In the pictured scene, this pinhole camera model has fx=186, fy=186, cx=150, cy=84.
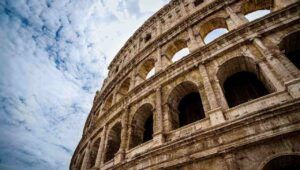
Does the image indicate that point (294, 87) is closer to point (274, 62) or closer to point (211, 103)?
point (274, 62)

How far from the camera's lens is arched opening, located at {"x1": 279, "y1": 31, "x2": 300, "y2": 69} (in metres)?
6.83

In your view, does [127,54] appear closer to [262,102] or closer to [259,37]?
[259,37]

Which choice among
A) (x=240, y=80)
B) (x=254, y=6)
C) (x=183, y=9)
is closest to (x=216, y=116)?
(x=240, y=80)

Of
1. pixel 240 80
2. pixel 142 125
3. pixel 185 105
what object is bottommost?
pixel 142 125

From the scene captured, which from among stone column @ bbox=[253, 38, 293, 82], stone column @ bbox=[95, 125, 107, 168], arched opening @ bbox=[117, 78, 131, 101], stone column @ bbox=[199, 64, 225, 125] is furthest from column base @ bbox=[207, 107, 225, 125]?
arched opening @ bbox=[117, 78, 131, 101]

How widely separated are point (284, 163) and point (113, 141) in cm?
810

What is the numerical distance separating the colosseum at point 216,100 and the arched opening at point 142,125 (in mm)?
53

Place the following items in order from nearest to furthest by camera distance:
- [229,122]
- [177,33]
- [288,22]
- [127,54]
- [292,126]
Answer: [292,126], [229,122], [288,22], [177,33], [127,54]

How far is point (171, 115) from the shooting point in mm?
8062

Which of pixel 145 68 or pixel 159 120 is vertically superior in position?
pixel 145 68

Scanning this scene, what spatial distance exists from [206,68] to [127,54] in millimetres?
9847

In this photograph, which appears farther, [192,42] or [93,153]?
[93,153]

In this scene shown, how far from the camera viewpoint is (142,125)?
9711 millimetres

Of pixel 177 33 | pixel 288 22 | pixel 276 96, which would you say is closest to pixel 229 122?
pixel 276 96
